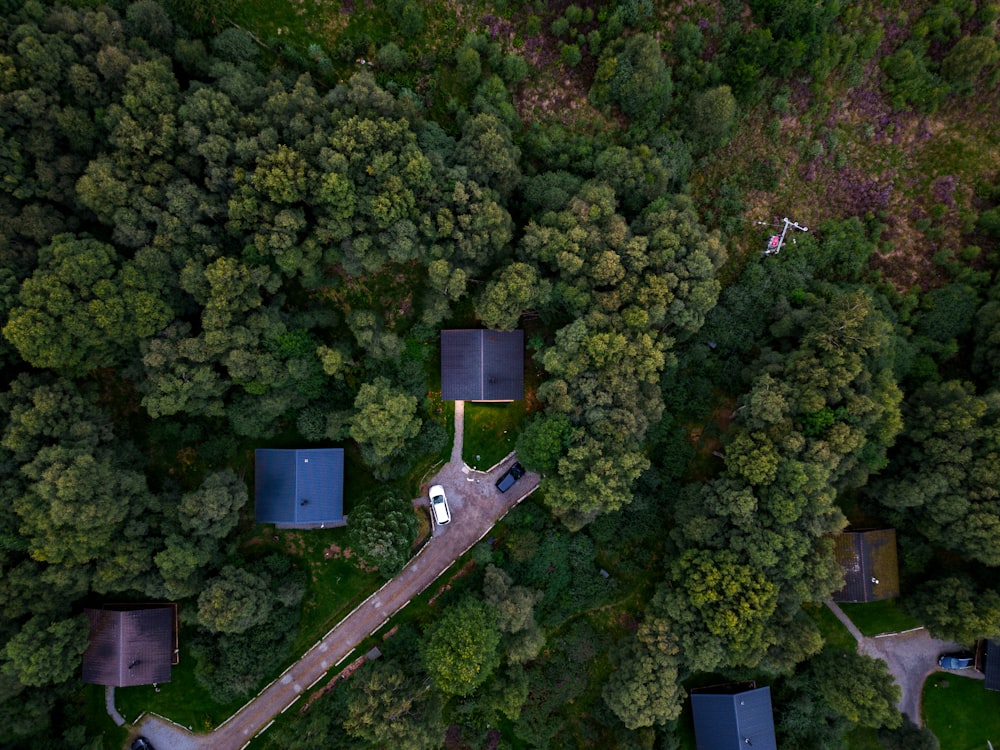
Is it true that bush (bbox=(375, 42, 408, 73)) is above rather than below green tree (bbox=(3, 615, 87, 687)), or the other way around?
above

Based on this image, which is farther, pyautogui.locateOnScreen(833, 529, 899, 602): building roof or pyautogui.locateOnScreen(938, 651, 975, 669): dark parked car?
pyautogui.locateOnScreen(938, 651, 975, 669): dark parked car

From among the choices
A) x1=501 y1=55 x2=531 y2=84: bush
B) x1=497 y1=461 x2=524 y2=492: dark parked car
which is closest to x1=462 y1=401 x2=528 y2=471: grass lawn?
x1=497 y1=461 x2=524 y2=492: dark parked car

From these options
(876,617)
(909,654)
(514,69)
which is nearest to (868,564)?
(876,617)

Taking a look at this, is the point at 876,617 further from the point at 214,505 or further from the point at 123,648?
the point at 123,648

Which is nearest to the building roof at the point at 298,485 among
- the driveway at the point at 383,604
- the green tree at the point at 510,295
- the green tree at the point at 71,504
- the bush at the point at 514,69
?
the driveway at the point at 383,604

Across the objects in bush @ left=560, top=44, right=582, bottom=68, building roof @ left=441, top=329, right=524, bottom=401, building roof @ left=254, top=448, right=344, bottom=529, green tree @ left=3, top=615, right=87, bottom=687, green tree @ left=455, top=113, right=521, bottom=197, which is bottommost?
green tree @ left=3, top=615, right=87, bottom=687

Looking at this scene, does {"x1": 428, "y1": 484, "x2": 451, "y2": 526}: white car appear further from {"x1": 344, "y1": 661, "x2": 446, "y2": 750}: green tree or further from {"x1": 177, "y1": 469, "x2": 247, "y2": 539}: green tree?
{"x1": 177, "y1": 469, "x2": 247, "y2": 539}: green tree

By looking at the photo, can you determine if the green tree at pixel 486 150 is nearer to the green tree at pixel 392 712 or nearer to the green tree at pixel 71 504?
the green tree at pixel 71 504
